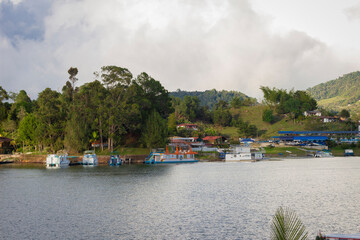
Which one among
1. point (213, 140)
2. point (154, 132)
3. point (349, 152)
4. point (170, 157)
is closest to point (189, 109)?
point (213, 140)

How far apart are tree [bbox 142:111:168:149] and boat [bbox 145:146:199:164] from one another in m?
3.01

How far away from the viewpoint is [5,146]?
126750 millimetres

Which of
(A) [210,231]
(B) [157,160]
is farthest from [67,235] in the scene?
(B) [157,160]

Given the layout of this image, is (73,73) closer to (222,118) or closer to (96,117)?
(96,117)

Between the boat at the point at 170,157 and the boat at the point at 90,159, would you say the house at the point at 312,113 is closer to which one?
the boat at the point at 170,157

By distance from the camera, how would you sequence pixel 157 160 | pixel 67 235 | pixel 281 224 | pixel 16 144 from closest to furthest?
1. pixel 281 224
2. pixel 67 235
3. pixel 157 160
4. pixel 16 144

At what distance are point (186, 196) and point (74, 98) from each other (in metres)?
74.9

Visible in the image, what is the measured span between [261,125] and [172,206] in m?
139

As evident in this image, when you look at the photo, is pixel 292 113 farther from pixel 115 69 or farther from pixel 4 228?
pixel 4 228

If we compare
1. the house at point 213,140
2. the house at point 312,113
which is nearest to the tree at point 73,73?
the house at point 213,140

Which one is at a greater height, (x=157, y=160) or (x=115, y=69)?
(x=115, y=69)

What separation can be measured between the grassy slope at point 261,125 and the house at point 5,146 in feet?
277

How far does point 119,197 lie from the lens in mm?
48250

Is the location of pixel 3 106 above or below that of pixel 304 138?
above
